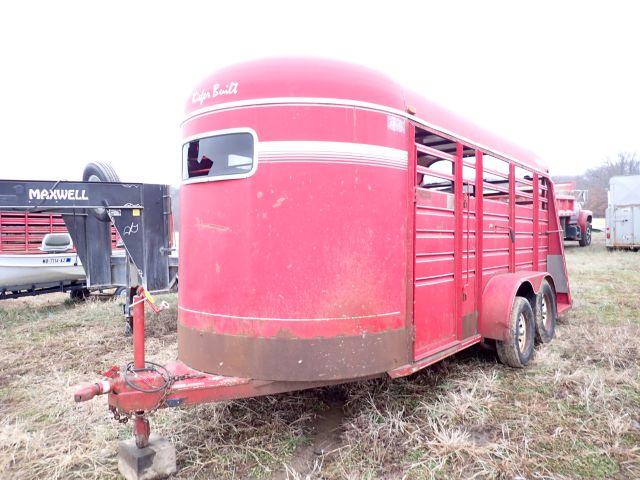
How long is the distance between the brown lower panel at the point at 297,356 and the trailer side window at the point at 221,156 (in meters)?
1.08

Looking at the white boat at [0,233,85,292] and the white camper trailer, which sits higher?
the white camper trailer

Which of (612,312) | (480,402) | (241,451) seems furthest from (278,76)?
(612,312)

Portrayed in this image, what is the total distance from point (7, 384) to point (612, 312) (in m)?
7.81

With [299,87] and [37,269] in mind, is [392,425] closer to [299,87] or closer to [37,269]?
[299,87]

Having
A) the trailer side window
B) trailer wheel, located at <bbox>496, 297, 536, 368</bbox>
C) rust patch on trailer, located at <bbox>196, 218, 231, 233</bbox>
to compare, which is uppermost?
the trailer side window

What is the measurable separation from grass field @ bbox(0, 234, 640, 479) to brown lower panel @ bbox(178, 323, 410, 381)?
0.53m

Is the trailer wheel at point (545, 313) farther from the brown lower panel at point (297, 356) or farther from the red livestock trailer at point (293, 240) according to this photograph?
the brown lower panel at point (297, 356)

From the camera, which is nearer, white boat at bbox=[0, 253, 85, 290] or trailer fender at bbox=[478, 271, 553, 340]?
trailer fender at bbox=[478, 271, 553, 340]

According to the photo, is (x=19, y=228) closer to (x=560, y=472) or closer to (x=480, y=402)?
(x=480, y=402)

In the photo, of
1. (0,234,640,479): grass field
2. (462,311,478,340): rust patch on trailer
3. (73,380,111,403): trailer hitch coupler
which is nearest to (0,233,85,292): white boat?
(0,234,640,479): grass field

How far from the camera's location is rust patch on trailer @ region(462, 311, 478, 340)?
444 centimetres

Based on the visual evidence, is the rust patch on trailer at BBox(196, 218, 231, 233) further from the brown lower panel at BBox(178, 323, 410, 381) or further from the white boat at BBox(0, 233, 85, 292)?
the white boat at BBox(0, 233, 85, 292)

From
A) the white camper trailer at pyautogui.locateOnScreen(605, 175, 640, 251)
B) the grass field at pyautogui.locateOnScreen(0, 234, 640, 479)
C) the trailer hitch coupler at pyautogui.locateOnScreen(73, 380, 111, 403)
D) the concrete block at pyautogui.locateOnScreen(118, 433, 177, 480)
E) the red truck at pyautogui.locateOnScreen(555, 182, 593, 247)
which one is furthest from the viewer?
the red truck at pyautogui.locateOnScreen(555, 182, 593, 247)

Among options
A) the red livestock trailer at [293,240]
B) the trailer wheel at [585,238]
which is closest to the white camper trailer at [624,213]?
the trailer wheel at [585,238]
